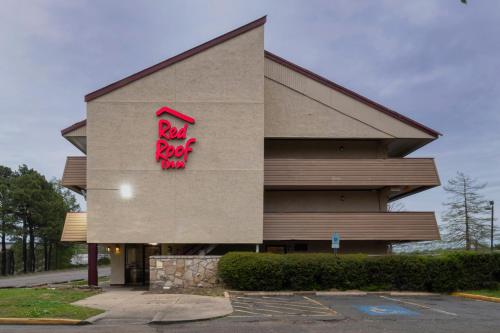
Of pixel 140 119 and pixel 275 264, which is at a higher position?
pixel 140 119

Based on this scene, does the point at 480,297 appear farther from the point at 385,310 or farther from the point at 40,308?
the point at 40,308

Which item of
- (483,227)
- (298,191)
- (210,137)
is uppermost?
(210,137)

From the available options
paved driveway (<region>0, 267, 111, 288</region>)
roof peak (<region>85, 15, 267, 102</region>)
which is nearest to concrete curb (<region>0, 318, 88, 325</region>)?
roof peak (<region>85, 15, 267, 102</region>)

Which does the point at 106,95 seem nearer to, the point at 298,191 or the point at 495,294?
the point at 298,191

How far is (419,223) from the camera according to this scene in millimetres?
21203

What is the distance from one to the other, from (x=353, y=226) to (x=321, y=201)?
110 inches

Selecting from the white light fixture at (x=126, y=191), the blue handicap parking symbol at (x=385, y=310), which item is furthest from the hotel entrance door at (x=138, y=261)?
the blue handicap parking symbol at (x=385, y=310)

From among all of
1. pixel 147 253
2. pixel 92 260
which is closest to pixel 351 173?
pixel 147 253

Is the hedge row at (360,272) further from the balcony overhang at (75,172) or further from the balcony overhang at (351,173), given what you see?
the balcony overhang at (75,172)

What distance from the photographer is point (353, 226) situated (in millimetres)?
21078

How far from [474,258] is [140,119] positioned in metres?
15.9

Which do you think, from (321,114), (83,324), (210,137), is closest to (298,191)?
(321,114)

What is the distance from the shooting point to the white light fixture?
19797mm

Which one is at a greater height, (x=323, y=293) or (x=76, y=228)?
(x=76, y=228)
